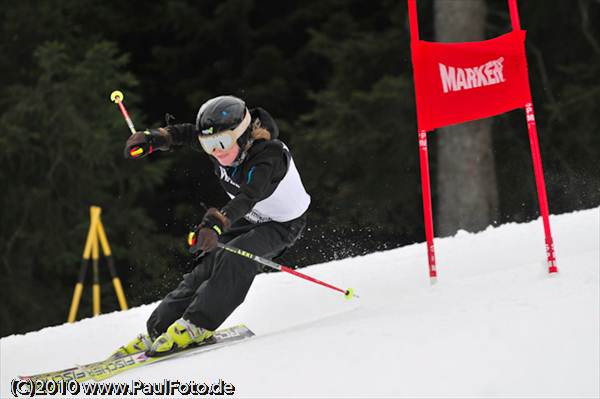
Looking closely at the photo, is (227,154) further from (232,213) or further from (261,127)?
(232,213)

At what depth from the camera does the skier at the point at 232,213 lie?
4352mm

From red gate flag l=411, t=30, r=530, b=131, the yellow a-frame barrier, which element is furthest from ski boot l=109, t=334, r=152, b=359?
the yellow a-frame barrier

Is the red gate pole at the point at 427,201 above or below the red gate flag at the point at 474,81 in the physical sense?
below

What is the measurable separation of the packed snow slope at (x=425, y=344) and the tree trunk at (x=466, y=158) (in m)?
4.48

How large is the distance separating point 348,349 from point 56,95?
33.2 feet

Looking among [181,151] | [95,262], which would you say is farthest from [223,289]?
[181,151]

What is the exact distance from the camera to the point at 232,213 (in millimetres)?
4105

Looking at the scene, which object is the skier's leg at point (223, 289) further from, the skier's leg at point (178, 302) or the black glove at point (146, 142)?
the black glove at point (146, 142)

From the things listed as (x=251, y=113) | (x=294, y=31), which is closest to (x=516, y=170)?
(x=294, y=31)

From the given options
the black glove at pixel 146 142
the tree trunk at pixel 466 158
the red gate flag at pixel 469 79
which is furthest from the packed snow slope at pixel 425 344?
the tree trunk at pixel 466 158

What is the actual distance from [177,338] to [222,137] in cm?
105

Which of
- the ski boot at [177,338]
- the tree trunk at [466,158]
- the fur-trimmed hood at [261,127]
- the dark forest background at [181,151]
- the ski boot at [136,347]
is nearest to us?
the ski boot at [177,338]

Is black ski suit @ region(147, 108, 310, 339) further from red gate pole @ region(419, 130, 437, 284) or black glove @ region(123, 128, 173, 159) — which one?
red gate pole @ region(419, 130, 437, 284)

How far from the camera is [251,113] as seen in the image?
4676 millimetres
